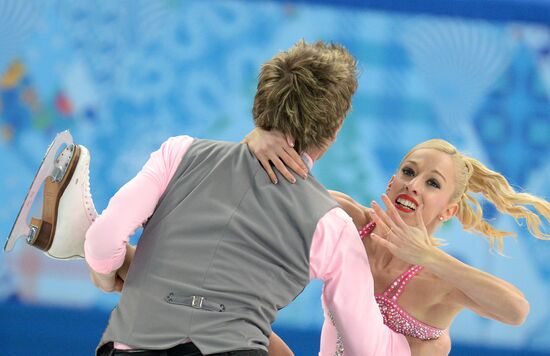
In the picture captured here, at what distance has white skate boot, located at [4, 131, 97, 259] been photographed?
214 centimetres

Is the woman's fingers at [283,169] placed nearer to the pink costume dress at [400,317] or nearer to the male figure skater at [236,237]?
the male figure skater at [236,237]

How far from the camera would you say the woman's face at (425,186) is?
268cm

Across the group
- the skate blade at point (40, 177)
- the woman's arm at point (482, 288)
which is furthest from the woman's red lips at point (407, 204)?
the skate blade at point (40, 177)

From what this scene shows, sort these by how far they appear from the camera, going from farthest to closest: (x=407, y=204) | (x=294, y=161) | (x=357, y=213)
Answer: (x=357, y=213) < (x=407, y=204) < (x=294, y=161)

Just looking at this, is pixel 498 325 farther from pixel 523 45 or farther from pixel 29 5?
pixel 29 5

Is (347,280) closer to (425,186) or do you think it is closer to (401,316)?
(401,316)

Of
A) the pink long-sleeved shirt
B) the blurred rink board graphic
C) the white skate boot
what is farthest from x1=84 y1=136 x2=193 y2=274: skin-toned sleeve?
the blurred rink board graphic

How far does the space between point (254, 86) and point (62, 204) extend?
276 cm

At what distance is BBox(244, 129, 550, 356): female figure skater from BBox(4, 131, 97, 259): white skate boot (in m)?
0.77

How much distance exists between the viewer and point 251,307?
1.77 metres

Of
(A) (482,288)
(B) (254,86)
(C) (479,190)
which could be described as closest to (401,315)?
(A) (482,288)

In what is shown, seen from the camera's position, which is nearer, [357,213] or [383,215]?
[383,215]

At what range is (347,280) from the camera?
1.89 metres

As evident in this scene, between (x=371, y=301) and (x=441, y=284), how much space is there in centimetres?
73
